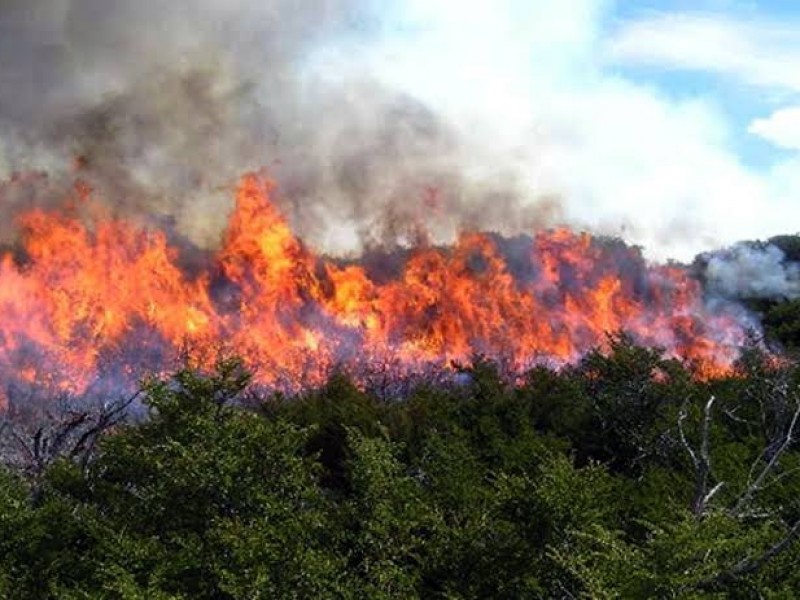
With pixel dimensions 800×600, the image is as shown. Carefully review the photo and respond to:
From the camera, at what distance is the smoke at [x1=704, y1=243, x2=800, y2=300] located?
10081 cm

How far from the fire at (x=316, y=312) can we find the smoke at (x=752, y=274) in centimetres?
663

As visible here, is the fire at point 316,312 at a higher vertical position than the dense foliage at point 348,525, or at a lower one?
higher

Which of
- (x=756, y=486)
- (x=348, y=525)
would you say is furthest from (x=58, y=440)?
(x=756, y=486)

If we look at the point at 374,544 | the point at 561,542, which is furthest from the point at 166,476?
the point at 561,542

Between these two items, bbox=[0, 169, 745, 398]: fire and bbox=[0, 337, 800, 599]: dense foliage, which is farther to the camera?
bbox=[0, 169, 745, 398]: fire

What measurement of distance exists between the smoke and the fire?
261 inches

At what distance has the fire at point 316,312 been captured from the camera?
3314 inches

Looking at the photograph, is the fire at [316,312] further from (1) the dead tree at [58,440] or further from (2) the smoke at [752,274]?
(1) the dead tree at [58,440]

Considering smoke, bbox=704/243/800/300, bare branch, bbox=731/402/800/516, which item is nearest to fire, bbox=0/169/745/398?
smoke, bbox=704/243/800/300

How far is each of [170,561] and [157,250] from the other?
250ft

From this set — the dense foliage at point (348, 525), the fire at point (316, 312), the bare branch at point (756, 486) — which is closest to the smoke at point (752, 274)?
the fire at point (316, 312)

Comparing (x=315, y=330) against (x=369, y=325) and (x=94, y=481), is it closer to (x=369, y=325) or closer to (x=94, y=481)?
(x=369, y=325)

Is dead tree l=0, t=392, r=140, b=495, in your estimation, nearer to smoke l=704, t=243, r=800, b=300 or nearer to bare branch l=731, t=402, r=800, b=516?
bare branch l=731, t=402, r=800, b=516

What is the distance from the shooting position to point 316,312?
295ft
